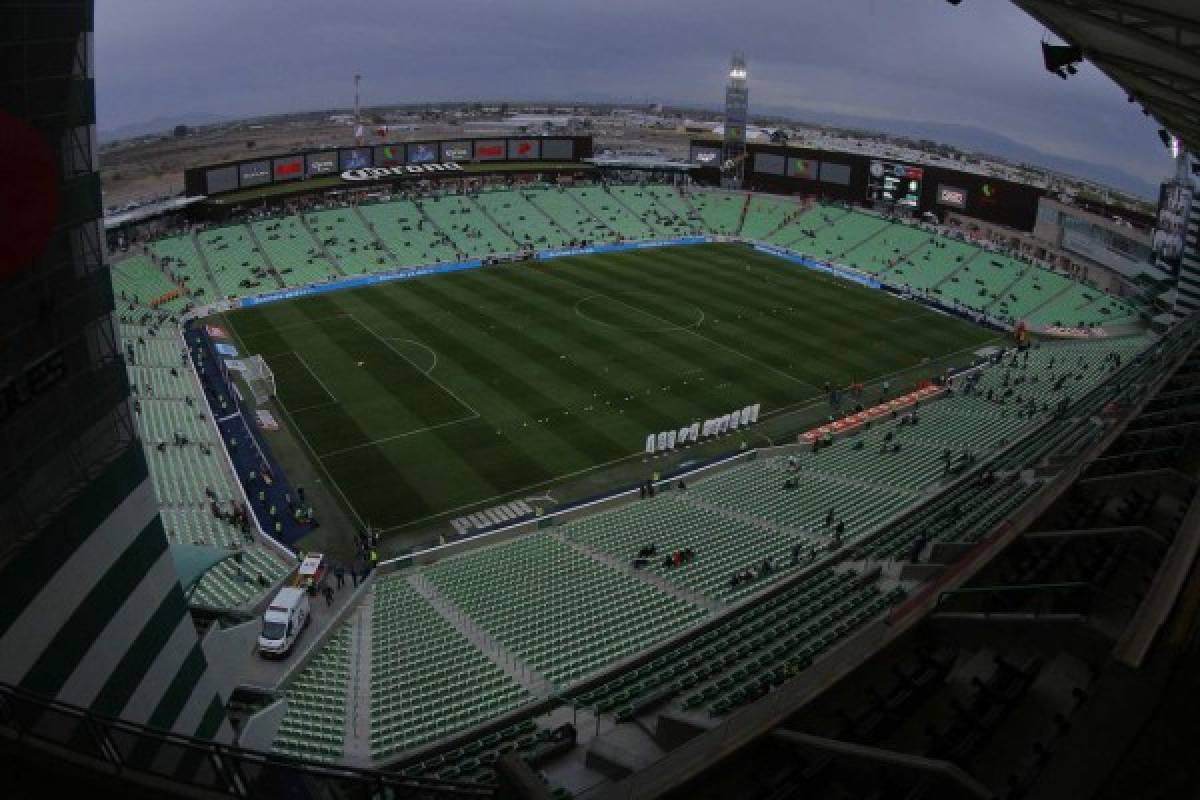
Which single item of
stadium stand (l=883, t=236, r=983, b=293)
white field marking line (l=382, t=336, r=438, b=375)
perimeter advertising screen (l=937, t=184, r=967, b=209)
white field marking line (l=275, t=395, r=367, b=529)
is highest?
perimeter advertising screen (l=937, t=184, r=967, b=209)

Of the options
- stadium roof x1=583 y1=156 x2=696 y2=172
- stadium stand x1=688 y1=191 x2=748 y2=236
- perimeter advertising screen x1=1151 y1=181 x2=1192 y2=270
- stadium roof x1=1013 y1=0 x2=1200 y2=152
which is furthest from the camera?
stadium roof x1=583 y1=156 x2=696 y2=172

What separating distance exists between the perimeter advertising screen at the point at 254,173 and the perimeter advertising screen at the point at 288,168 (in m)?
0.73

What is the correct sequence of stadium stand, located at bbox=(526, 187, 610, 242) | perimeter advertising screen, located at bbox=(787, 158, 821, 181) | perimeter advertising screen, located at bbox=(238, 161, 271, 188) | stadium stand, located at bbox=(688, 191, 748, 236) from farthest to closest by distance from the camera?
perimeter advertising screen, located at bbox=(787, 158, 821, 181) < stadium stand, located at bbox=(688, 191, 748, 236) < stadium stand, located at bbox=(526, 187, 610, 242) < perimeter advertising screen, located at bbox=(238, 161, 271, 188)

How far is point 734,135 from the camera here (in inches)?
3944

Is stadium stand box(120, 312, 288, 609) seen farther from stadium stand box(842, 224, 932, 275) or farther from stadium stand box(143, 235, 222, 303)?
stadium stand box(842, 224, 932, 275)

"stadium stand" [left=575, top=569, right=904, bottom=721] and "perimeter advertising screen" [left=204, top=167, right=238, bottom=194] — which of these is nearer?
"stadium stand" [left=575, top=569, right=904, bottom=721]

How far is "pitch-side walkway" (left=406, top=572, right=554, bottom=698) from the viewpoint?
21.4m

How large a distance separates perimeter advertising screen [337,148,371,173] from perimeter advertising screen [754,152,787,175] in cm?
4387

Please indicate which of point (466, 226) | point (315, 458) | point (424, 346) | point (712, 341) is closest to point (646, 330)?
point (712, 341)

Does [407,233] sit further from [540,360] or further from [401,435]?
[401,435]

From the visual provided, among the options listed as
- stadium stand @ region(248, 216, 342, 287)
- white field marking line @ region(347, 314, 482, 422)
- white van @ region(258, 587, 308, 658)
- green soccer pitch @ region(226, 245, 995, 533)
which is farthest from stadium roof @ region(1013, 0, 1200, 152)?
stadium stand @ region(248, 216, 342, 287)

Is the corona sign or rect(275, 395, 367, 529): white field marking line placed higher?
the corona sign

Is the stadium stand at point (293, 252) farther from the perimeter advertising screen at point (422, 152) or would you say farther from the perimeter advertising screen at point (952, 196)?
the perimeter advertising screen at point (952, 196)

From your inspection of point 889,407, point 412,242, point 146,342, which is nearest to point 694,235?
point 412,242
